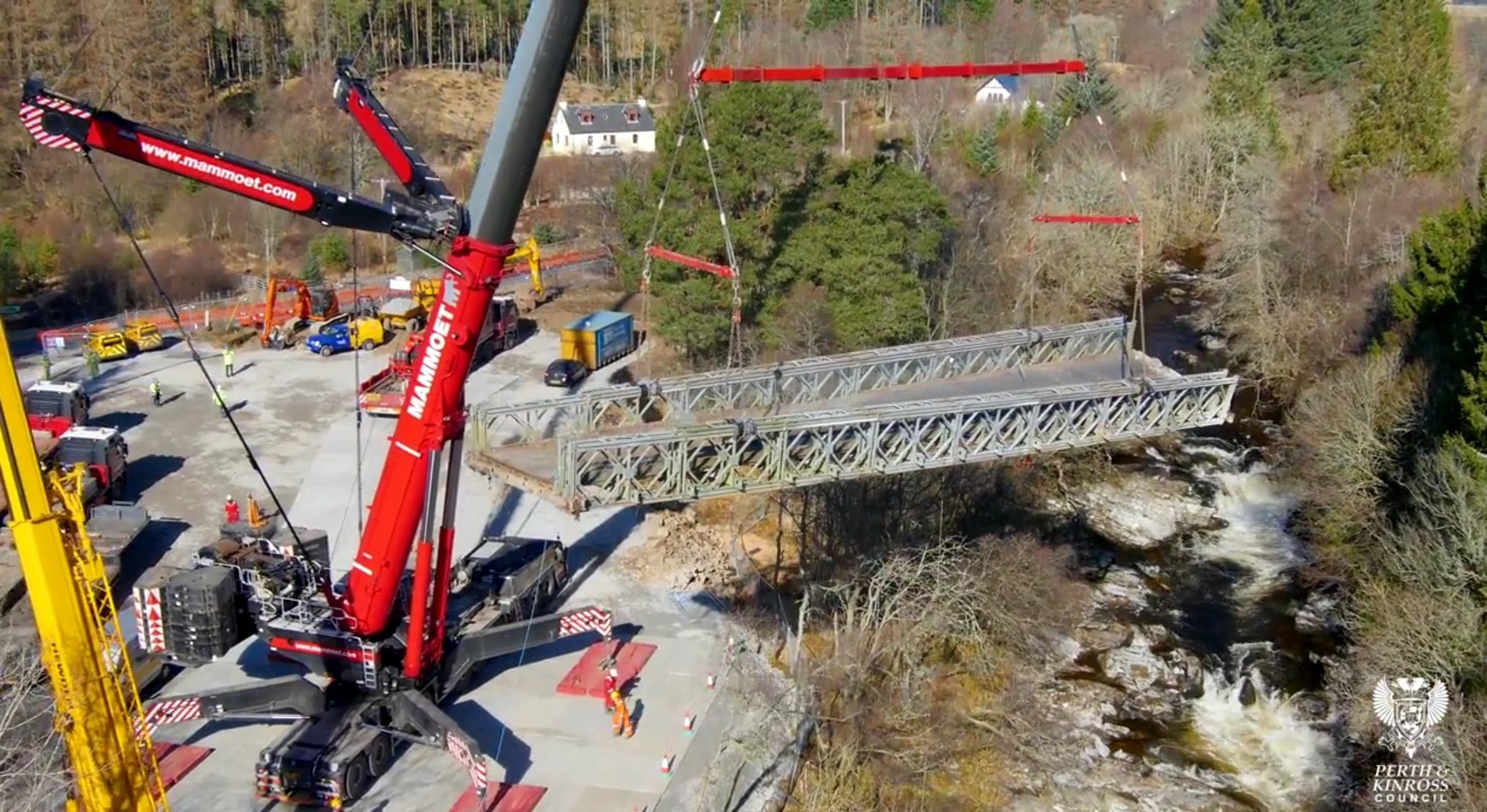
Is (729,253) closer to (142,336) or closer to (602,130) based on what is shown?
(142,336)

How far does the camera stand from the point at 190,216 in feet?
204

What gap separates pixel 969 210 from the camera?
48.0 meters

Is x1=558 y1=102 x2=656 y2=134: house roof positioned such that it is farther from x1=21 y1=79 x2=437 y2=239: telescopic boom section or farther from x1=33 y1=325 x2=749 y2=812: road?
x1=21 y1=79 x2=437 y2=239: telescopic boom section

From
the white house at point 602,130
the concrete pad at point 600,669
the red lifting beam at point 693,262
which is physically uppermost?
the white house at point 602,130

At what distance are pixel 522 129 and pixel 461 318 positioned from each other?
2.68 metres

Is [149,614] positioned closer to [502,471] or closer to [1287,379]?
[502,471]

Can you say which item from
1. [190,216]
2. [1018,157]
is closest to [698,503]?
[1018,157]

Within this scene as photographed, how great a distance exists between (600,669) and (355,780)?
5.43 m

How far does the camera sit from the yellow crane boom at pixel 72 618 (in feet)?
40.8

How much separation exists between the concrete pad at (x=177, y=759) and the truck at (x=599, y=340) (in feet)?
77.6

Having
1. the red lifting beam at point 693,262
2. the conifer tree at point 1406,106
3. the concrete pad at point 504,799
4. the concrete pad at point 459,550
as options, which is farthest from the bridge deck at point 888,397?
the conifer tree at point 1406,106

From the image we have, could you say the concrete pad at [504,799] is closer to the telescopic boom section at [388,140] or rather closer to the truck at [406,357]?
the telescopic boom section at [388,140]

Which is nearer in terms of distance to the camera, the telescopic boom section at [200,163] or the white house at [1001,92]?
the telescopic boom section at [200,163]

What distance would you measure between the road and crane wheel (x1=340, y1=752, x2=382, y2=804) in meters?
0.22
